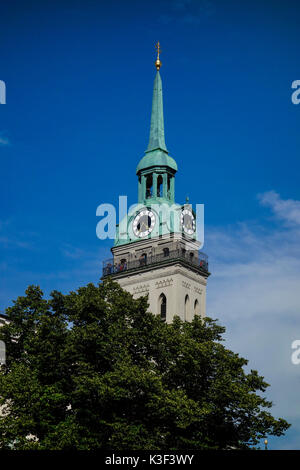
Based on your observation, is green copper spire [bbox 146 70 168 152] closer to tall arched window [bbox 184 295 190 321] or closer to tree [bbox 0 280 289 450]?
tall arched window [bbox 184 295 190 321]

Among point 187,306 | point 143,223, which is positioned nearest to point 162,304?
point 187,306

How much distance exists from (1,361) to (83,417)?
947 cm

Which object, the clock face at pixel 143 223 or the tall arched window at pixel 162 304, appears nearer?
the tall arched window at pixel 162 304

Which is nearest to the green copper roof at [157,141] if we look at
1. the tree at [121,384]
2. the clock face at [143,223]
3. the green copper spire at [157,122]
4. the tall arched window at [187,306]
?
the green copper spire at [157,122]

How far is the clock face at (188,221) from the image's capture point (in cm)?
11071

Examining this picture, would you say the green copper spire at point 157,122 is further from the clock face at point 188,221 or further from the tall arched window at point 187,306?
the tall arched window at point 187,306

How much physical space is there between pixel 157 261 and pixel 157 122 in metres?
18.3

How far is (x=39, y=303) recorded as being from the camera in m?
73.2

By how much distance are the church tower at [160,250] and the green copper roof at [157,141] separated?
0.41 ft

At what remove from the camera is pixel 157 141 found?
11781 centimetres

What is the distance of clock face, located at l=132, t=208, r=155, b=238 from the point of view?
4395 inches

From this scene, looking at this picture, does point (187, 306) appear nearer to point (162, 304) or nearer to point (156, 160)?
point (162, 304)
